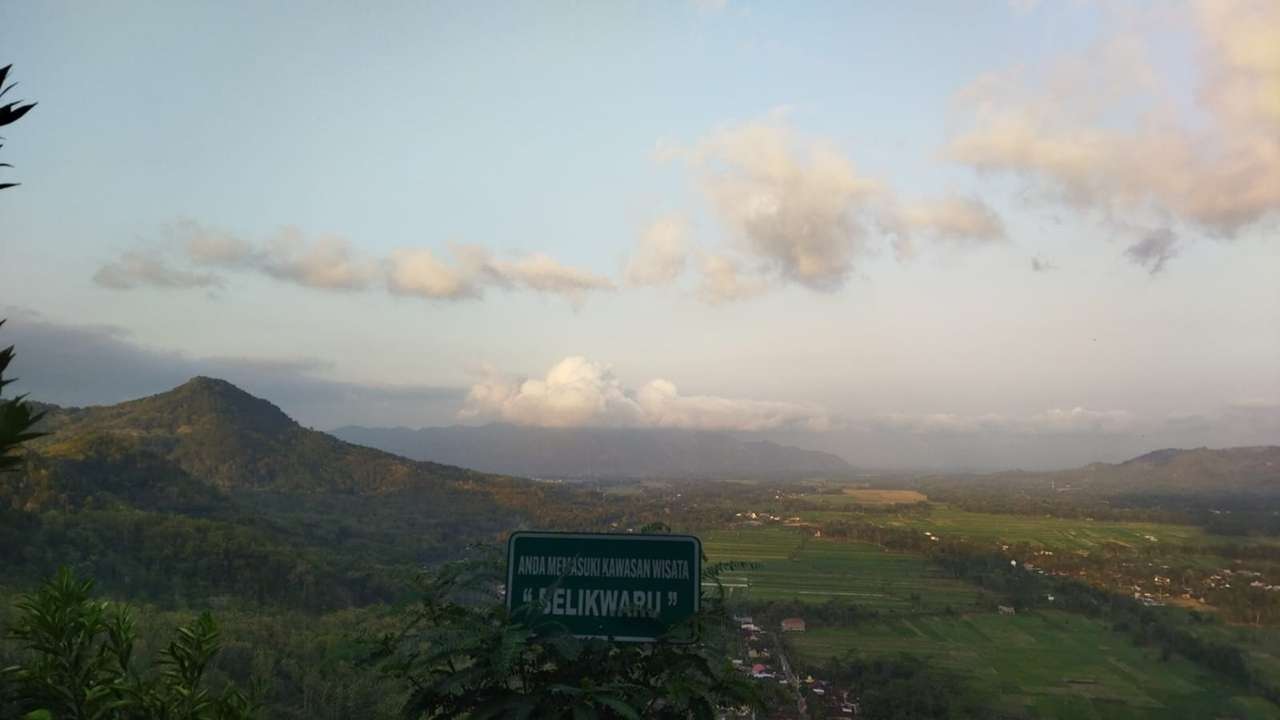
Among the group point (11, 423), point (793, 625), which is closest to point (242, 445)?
point (793, 625)

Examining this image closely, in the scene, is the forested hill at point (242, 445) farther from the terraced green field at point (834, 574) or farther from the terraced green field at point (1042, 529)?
the terraced green field at point (1042, 529)

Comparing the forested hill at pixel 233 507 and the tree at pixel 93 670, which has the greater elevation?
the tree at pixel 93 670

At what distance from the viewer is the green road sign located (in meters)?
4.76

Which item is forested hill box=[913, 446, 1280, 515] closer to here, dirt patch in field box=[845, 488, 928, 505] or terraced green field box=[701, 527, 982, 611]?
dirt patch in field box=[845, 488, 928, 505]

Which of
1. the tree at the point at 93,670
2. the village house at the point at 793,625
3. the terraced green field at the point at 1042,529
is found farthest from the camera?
the terraced green field at the point at 1042,529

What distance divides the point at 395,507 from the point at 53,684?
9921cm

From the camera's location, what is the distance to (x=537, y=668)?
179 inches

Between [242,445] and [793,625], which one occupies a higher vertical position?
[242,445]

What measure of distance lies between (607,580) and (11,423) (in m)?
3.51

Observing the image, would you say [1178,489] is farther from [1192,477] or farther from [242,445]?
[242,445]

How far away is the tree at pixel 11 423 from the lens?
2.25 m

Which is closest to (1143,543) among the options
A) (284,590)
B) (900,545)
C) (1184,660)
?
(900,545)

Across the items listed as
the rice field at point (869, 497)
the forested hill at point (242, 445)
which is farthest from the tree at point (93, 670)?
the rice field at point (869, 497)

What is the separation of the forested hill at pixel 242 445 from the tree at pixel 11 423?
357 ft
